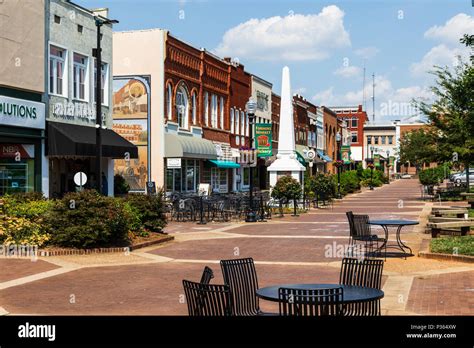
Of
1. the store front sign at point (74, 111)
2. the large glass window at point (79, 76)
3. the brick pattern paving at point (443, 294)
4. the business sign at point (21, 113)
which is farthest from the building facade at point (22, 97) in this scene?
the brick pattern paving at point (443, 294)

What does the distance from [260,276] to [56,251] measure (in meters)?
5.72

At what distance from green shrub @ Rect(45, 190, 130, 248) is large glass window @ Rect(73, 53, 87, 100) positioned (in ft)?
33.9

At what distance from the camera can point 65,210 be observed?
56.2 ft

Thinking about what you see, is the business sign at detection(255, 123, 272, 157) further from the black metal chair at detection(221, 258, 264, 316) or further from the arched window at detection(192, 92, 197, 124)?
the black metal chair at detection(221, 258, 264, 316)

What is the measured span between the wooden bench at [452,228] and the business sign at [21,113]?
13499 mm

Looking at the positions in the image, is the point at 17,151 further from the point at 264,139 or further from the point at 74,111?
the point at 264,139

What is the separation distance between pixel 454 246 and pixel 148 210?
8.82 m

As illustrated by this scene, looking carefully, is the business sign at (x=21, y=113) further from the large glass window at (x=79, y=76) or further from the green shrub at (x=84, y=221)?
the green shrub at (x=84, y=221)

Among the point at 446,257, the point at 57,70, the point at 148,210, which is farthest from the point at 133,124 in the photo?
the point at 446,257

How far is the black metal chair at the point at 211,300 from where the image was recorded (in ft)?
21.6

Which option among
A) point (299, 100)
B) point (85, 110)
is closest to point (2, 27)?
point (85, 110)

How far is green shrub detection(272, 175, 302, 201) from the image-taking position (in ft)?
105

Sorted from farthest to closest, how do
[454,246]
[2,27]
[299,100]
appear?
[299,100], [2,27], [454,246]
